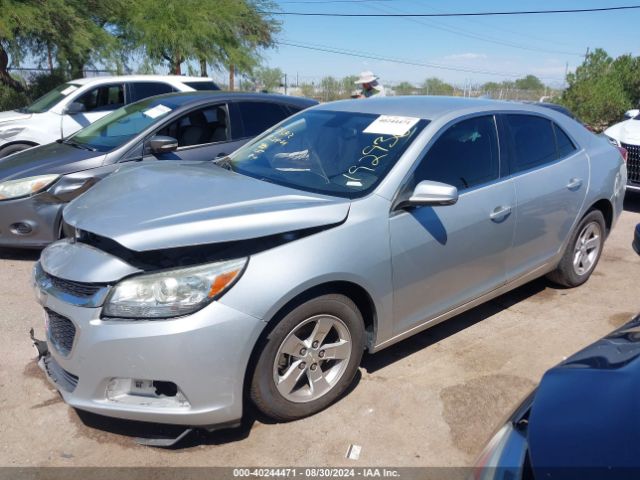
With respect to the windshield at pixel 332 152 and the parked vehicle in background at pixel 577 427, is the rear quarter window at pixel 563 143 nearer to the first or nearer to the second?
the windshield at pixel 332 152

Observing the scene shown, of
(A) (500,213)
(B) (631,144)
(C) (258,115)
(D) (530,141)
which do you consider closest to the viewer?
(A) (500,213)

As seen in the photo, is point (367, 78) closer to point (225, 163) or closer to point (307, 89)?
point (225, 163)

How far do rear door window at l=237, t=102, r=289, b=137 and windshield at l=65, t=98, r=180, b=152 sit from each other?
0.78 meters

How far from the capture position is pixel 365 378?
11.3ft

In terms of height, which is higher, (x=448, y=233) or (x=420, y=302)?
(x=448, y=233)

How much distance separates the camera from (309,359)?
9.53 feet

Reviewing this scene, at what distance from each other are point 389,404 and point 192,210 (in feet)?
5.19

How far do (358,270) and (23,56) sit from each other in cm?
1984

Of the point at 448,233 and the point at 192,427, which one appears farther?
the point at 448,233

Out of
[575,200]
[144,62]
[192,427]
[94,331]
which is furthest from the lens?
[144,62]

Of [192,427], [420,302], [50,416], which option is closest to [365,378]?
[420,302]

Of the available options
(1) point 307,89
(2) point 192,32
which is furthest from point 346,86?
(2) point 192,32

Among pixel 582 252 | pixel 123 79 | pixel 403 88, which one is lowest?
pixel 582 252

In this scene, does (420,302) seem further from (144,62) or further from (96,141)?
(144,62)
